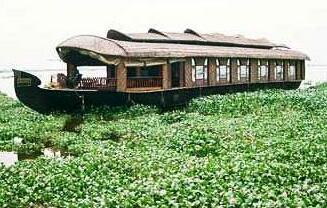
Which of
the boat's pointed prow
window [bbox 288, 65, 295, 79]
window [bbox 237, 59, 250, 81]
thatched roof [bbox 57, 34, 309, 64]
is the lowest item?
window [bbox 288, 65, 295, 79]

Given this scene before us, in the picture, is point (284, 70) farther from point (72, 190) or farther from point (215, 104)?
point (72, 190)

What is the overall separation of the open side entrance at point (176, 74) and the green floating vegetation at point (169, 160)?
19.0ft

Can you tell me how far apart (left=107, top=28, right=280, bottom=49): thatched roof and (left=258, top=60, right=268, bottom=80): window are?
2.10m

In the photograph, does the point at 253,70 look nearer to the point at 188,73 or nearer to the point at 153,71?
the point at 188,73

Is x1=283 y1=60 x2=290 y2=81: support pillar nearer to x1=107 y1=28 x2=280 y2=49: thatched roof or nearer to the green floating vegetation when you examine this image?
x1=107 y1=28 x2=280 y2=49: thatched roof

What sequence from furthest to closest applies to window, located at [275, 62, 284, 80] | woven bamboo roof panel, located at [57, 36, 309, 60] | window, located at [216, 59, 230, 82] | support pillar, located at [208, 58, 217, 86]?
window, located at [275, 62, 284, 80] < window, located at [216, 59, 230, 82] < support pillar, located at [208, 58, 217, 86] < woven bamboo roof panel, located at [57, 36, 309, 60]

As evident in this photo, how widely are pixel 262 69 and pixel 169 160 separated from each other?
916 inches

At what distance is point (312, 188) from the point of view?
33.2ft

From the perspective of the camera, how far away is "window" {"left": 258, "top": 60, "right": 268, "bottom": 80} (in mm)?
35062

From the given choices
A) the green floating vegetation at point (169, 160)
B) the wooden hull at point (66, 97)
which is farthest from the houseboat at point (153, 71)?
the green floating vegetation at point (169, 160)

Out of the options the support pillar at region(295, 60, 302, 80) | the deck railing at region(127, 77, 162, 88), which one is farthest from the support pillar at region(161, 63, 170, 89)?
the support pillar at region(295, 60, 302, 80)

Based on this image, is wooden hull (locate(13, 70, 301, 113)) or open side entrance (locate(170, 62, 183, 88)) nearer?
wooden hull (locate(13, 70, 301, 113))

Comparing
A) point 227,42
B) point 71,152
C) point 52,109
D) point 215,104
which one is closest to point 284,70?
point 227,42

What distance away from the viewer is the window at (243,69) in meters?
32.9
